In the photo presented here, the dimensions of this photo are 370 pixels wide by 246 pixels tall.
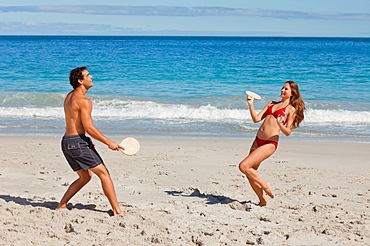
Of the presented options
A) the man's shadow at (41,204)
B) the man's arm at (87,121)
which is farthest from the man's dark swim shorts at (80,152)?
the man's shadow at (41,204)

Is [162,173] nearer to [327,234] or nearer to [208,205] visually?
[208,205]

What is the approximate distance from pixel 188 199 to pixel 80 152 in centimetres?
169

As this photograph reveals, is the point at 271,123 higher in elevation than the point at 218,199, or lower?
higher

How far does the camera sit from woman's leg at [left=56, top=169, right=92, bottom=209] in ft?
20.3

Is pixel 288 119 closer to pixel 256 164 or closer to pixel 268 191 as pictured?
pixel 256 164

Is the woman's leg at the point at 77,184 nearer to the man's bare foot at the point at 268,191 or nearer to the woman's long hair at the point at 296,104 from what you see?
the man's bare foot at the point at 268,191

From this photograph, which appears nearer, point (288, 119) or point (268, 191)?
point (288, 119)

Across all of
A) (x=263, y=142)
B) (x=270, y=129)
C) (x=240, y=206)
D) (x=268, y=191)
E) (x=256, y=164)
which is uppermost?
(x=270, y=129)

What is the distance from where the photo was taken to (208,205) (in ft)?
22.4

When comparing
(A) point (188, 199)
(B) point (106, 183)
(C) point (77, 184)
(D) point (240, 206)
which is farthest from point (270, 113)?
(C) point (77, 184)

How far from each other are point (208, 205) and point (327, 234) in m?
1.48

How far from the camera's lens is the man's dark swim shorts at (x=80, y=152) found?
5945 millimetres

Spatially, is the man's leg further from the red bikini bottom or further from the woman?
the red bikini bottom

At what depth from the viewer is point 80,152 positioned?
5945 mm
